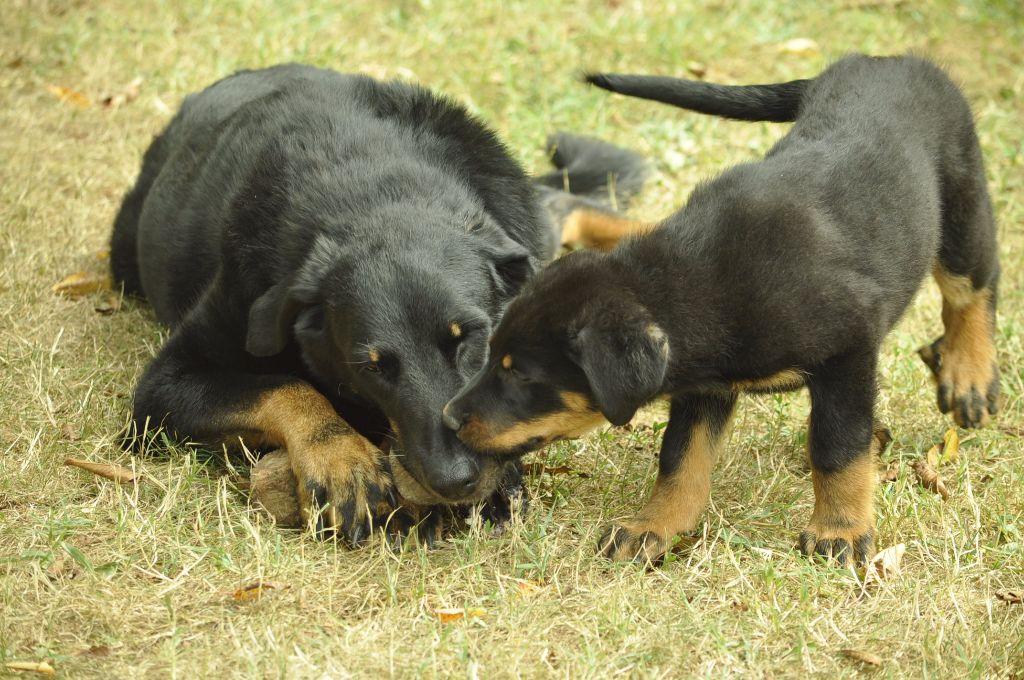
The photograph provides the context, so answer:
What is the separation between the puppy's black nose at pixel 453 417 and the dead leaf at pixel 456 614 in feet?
1.88

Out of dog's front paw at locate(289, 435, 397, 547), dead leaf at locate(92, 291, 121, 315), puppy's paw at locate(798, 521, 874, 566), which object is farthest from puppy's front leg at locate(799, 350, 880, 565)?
dead leaf at locate(92, 291, 121, 315)

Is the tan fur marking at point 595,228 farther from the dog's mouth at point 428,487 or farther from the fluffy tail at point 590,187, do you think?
the dog's mouth at point 428,487

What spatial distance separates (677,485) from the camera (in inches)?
168

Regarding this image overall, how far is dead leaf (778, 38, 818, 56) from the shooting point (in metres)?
8.68

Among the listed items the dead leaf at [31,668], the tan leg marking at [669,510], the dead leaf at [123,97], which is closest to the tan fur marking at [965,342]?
the tan leg marking at [669,510]

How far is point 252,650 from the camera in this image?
350 cm

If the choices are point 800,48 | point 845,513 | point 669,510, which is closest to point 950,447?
point 845,513

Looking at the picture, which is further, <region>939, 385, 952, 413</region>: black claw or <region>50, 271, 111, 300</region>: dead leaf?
<region>50, 271, 111, 300</region>: dead leaf

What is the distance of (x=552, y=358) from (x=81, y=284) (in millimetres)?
3445

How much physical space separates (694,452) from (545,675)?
1.15 m

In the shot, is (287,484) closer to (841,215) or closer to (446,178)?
(446,178)

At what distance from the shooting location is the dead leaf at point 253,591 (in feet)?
12.4

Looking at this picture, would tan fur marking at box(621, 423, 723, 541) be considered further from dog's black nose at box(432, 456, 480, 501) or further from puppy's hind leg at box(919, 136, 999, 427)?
puppy's hind leg at box(919, 136, 999, 427)

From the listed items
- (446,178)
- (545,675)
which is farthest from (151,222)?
(545,675)
